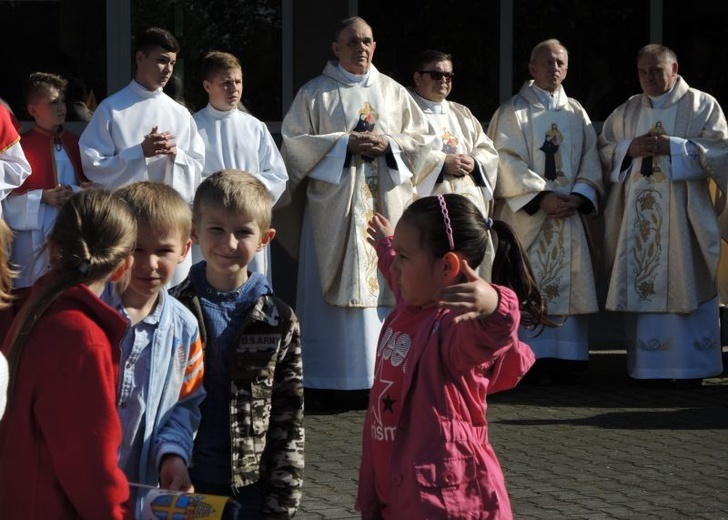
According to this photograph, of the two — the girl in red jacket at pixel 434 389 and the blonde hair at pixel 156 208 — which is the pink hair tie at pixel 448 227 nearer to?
the girl in red jacket at pixel 434 389

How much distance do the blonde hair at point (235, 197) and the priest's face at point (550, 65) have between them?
17.6 feet

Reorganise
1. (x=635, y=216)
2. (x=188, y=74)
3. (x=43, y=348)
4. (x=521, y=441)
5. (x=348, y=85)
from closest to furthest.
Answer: (x=43, y=348), (x=521, y=441), (x=348, y=85), (x=635, y=216), (x=188, y=74)

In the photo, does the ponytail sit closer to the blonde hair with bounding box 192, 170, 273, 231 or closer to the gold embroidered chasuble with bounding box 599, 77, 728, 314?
the blonde hair with bounding box 192, 170, 273, 231

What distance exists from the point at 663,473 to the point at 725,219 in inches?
121

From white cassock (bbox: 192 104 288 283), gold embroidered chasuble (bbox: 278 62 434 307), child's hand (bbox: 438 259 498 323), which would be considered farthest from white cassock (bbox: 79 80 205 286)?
child's hand (bbox: 438 259 498 323)

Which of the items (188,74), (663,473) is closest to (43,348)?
(663,473)

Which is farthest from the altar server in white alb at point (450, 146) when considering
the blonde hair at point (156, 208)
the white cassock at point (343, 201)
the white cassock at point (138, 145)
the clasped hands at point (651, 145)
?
the blonde hair at point (156, 208)

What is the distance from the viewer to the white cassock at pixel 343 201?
25.4ft

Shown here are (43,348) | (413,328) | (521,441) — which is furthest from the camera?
(521,441)

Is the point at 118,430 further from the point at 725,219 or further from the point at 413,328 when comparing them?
the point at 725,219

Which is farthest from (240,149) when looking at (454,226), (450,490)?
(450,490)

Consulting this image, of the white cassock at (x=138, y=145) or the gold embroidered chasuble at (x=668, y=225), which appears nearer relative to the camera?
the white cassock at (x=138, y=145)

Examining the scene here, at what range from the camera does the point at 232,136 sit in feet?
25.1

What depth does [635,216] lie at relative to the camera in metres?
8.58
